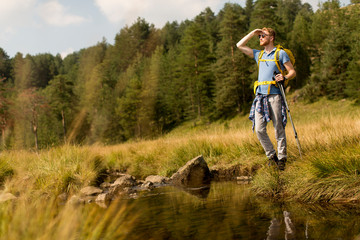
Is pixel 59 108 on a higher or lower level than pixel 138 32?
lower

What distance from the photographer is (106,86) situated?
5775 centimetres

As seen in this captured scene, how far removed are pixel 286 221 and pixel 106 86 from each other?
56.8 m

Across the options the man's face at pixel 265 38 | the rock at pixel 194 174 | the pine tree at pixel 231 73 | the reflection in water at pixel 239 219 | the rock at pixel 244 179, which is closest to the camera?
the reflection in water at pixel 239 219

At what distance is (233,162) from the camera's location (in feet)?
24.4

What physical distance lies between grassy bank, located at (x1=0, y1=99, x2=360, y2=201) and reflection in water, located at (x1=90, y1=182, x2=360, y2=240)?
0.40 m

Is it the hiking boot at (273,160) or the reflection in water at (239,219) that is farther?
the hiking boot at (273,160)

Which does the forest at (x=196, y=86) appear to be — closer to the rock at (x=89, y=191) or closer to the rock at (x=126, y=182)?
the rock at (x=126, y=182)

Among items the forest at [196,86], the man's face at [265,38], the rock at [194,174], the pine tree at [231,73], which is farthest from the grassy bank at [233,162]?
the pine tree at [231,73]

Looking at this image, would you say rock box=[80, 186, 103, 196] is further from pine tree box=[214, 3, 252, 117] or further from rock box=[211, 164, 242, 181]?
pine tree box=[214, 3, 252, 117]

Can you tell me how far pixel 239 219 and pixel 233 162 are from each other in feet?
12.5

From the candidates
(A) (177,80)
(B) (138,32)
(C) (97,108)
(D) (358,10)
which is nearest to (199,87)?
(A) (177,80)

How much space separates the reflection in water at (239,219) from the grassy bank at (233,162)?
0.40 metres

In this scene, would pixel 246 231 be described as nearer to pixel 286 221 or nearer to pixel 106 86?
pixel 286 221

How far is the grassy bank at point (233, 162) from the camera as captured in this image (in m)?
4.20
